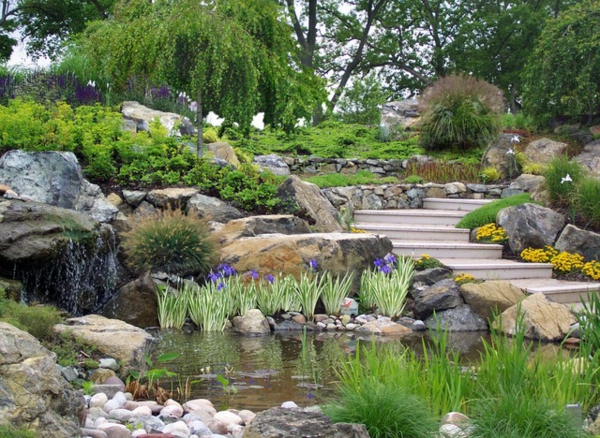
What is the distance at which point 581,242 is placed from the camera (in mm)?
10406

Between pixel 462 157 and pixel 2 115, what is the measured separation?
31.2 feet

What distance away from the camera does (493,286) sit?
8.43 meters

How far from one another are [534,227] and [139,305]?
623cm

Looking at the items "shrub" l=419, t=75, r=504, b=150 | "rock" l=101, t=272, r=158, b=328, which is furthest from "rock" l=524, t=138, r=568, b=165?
"rock" l=101, t=272, r=158, b=328

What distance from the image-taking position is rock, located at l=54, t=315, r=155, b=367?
4.93 metres

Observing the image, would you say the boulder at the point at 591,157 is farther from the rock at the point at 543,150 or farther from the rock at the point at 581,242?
the rock at the point at 581,242

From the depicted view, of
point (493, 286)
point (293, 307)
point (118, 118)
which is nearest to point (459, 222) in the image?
point (493, 286)

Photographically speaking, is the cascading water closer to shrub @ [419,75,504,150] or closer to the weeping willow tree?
the weeping willow tree

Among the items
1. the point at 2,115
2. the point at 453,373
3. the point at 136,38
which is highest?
the point at 136,38

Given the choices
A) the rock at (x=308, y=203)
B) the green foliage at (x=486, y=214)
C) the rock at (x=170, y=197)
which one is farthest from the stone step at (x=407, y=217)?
the rock at (x=170, y=197)

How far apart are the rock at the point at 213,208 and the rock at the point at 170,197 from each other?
78mm

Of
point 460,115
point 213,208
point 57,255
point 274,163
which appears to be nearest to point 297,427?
point 57,255

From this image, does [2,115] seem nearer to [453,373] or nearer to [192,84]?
[192,84]

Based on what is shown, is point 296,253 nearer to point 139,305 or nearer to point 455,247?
point 139,305
